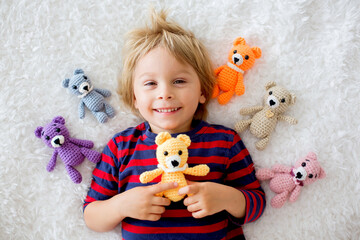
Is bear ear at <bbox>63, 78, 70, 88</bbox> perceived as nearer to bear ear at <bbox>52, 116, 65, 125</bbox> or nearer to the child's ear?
bear ear at <bbox>52, 116, 65, 125</bbox>

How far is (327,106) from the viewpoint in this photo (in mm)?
1088

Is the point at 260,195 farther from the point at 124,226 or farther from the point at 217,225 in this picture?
the point at 124,226

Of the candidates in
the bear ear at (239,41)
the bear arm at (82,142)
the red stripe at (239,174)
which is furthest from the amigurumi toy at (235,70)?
the bear arm at (82,142)

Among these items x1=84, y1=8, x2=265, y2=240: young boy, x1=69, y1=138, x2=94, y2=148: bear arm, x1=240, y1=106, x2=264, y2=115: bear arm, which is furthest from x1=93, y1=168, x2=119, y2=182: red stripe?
x1=240, y1=106, x2=264, y2=115: bear arm

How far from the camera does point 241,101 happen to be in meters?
1.14

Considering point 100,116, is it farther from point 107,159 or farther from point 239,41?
point 239,41

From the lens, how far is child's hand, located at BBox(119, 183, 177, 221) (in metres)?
0.90

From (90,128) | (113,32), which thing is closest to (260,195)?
(90,128)

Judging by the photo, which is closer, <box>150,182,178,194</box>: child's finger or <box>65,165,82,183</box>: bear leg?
<box>150,182,178,194</box>: child's finger

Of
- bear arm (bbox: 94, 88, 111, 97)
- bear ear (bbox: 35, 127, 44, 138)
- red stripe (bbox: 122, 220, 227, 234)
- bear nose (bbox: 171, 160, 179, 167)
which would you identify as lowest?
red stripe (bbox: 122, 220, 227, 234)

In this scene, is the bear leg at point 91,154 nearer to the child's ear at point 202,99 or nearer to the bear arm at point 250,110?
the child's ear at point 202,99

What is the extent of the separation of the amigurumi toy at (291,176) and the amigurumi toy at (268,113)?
0.10 meters

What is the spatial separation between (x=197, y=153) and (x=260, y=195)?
0.87 ft

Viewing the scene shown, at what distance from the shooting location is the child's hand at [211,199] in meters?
0.91
